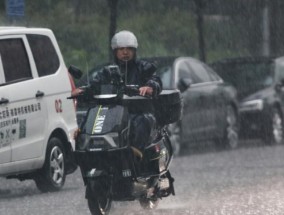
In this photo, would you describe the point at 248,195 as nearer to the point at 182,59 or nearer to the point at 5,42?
the point at 5,42

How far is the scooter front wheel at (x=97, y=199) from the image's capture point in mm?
11312

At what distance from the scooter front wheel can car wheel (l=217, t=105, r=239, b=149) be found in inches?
449

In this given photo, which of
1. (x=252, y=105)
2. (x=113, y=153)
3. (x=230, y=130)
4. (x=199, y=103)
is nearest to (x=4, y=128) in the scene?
(x=113, y=153)

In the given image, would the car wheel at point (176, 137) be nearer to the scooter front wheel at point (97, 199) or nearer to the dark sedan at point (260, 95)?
the dark sedan at point (260, 95)

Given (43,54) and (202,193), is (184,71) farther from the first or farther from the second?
(202,193)

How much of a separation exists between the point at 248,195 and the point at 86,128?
2856 millimetres

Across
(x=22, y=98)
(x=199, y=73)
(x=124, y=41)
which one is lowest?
(x=199, y=73)

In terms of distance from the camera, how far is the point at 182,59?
2169cm

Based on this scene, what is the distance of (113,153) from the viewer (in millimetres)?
11383

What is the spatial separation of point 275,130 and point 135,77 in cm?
1278

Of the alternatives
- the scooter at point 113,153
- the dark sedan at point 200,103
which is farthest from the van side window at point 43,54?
the dark sedan at point 200,103

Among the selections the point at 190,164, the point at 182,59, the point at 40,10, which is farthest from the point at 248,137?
the point at 40,10

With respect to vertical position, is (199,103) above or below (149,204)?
below

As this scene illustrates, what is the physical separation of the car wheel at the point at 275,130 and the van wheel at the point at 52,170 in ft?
30.5
